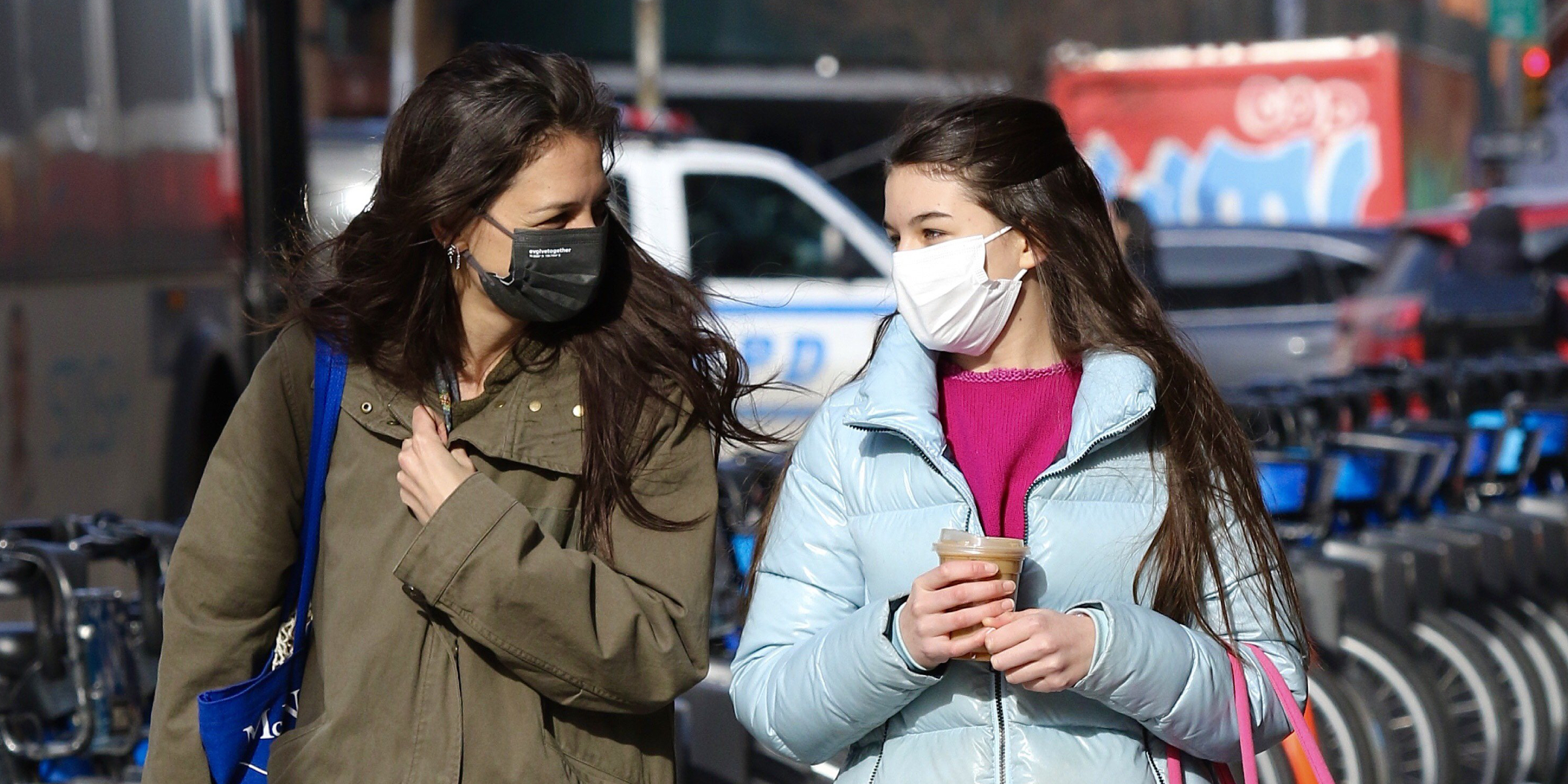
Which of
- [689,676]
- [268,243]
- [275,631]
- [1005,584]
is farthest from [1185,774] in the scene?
[268,243]

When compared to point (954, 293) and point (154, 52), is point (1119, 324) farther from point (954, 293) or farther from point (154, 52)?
point (154, 52)

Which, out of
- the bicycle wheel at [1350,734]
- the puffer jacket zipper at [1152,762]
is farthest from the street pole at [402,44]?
the puffer jacket zipper at [1152,762]

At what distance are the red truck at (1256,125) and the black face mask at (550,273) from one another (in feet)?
64.7

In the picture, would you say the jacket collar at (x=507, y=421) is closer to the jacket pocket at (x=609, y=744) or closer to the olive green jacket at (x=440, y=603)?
the olive green jacket at (x=440, y=603)

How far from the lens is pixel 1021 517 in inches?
90.1

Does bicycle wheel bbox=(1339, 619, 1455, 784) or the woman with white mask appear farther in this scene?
bicycle wheel bbox=(1339, 619, 1455, 784)

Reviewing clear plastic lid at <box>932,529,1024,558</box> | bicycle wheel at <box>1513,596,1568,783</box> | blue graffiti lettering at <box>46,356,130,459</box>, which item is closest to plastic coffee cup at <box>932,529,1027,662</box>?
clear plastic lid at <box>932,529,1024,558</box>

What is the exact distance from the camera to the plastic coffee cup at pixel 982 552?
6.64 feet

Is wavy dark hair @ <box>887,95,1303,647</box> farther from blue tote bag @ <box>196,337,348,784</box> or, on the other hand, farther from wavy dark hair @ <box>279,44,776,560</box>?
blue tote bag @ <box>196,337,348,784</box>

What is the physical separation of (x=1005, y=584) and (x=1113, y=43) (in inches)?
868

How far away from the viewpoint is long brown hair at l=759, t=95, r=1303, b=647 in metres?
2.31

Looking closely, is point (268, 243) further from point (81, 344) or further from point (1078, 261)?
point (1078, 261)

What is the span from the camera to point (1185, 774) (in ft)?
7.48

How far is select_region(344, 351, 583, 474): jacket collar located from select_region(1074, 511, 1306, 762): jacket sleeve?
2.36 feet
